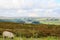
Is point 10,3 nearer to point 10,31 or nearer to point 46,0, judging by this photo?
point 10,31

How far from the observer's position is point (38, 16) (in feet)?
5.50

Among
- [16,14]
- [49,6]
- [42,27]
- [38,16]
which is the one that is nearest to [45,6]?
[49,6]

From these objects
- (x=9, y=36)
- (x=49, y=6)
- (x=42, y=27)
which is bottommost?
(x=9, y=36)

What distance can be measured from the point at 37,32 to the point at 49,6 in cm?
36

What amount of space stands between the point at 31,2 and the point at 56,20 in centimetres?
39

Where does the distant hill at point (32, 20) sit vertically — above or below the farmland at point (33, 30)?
above

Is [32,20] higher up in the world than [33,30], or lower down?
higher up

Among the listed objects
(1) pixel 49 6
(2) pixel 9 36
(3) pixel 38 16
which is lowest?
(2) pixel 9 36

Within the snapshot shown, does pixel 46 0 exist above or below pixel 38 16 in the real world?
above

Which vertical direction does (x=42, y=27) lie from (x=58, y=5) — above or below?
below

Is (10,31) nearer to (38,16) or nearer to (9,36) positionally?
(9,36)

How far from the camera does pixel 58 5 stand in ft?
5.47

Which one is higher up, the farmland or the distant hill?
the distant hill

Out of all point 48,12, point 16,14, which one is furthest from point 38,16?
point 16,14
